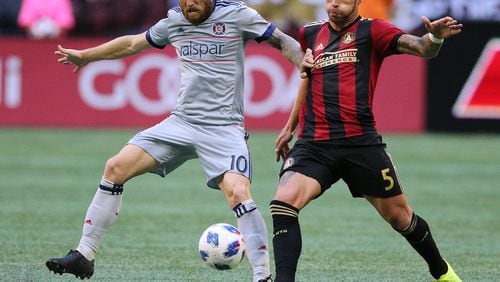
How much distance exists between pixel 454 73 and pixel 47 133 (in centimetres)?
722

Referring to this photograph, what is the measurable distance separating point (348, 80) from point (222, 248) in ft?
4.77

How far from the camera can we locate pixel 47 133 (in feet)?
65.8

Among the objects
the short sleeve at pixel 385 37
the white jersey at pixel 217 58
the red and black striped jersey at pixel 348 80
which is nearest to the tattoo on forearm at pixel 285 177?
the red and black striped jersey at pixel 348 80

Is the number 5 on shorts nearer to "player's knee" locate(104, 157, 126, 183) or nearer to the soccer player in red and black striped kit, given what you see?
the soccer player in red and black striped kit

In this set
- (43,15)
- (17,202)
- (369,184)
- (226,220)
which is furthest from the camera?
(43,15)

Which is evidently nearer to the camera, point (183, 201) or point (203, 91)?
point (203, 91)

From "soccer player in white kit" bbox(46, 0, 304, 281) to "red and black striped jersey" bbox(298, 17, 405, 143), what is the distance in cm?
35

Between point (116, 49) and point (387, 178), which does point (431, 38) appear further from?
point (116, 49)

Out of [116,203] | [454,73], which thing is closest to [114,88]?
[454,73]

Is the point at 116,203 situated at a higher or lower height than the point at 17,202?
higher

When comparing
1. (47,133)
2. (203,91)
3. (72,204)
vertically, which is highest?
(203,91)

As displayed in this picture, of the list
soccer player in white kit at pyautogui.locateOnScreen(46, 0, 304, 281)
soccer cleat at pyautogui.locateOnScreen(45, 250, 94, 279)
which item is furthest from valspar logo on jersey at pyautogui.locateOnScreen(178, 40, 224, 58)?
soccer cleat at pyautogui.locateOnScreen(45, 250, 94, 279)

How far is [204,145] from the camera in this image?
27.0ft

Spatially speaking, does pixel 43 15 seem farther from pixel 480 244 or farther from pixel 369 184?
pixel 369 184
